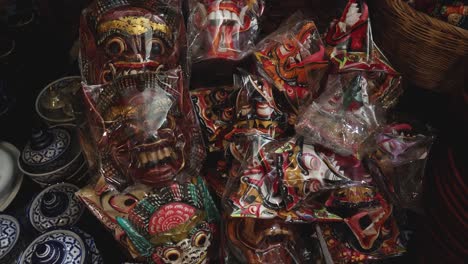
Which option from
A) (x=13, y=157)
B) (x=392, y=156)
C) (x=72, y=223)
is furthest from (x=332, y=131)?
(x=13, y=157)

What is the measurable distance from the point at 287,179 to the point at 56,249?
1.74ft

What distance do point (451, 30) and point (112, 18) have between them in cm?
75

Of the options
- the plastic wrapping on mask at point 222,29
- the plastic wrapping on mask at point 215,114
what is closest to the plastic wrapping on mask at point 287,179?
the plastic wrapping on mask at point 215,114

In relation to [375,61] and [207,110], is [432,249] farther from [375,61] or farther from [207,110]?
[207,110]

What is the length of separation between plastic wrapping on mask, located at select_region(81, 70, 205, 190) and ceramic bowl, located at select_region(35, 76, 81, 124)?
1.18 ft

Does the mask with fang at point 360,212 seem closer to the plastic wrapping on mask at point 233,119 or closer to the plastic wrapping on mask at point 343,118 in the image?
the plastic wrapping on mask at point 343,118

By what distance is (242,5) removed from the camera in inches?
38.1

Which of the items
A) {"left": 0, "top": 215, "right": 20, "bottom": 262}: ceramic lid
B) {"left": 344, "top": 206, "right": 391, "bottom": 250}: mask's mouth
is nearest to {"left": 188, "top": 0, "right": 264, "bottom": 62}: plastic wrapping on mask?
{"left": 344, "top": 206, "right": 391, "bottom": 250}: mask's mouth

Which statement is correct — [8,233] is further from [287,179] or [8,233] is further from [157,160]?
[287,179]

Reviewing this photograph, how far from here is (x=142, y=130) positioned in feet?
2.39

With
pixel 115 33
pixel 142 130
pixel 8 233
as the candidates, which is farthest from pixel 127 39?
pixel 8 233

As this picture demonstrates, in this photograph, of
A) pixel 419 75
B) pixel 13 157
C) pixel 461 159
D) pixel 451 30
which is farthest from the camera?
pixel 13 157

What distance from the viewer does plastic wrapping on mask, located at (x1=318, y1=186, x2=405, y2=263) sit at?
79 cm

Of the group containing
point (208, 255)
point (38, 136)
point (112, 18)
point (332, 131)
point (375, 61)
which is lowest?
point (208, 255)
